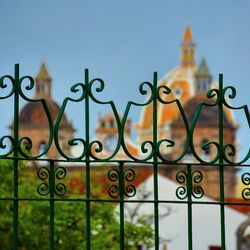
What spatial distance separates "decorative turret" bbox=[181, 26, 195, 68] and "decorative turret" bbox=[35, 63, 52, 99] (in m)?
16.1

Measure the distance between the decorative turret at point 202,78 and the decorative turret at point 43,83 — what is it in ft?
35.9

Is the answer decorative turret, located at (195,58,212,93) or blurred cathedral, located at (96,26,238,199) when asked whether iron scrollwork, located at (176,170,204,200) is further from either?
decorative turret, located at (195,58,212,93)

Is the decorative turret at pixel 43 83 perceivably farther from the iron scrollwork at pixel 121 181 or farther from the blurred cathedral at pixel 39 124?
the iron scrollwork at pixel 121 181

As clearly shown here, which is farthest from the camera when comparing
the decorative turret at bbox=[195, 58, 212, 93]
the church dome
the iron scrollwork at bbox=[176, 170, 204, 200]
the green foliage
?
the decorative turret at bbox=[195, 58, 212, 93]

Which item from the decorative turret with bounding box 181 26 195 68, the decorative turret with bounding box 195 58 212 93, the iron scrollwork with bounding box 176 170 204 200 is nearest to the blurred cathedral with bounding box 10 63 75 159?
the decorative turret with bounding box 195 58 212 93

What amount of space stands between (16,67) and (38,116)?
330ft

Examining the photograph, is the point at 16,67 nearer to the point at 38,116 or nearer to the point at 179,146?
the point at 179,146

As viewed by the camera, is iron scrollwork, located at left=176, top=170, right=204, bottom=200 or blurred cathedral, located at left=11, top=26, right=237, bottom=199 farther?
blurred cathedral, located at left=11, top=26, right=237, bottom=199

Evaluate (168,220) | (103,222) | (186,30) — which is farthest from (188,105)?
(103,222)

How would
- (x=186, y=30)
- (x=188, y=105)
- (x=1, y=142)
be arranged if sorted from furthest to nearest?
(x=186, y=30)
(x=188, y=105)
(x=1, y=142)

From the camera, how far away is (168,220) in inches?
2095

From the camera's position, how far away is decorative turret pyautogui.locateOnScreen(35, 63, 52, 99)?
114938 millimetres

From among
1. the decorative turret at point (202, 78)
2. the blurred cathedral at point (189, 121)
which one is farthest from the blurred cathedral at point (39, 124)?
the decorative turret at point (202, 78)

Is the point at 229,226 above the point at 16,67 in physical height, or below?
below
